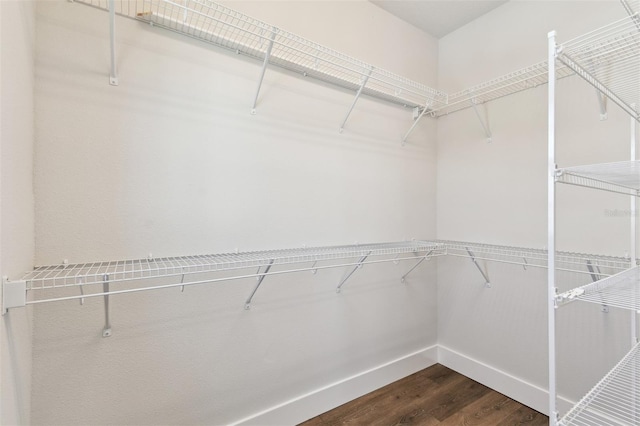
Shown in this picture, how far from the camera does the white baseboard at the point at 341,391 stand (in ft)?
4.88

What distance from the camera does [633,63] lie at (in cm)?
134

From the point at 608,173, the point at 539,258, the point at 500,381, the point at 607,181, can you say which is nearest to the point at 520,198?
the point at 539,258

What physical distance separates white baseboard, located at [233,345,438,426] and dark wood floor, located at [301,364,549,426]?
0.04 metres

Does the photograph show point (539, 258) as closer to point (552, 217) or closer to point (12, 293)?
point (552, 217)

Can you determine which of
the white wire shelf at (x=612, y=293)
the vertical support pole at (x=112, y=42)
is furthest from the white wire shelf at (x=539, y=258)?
the vertical support pole at (x=112, y=42)

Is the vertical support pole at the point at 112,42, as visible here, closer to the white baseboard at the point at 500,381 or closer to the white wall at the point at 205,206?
the white wall at the point at 205,206

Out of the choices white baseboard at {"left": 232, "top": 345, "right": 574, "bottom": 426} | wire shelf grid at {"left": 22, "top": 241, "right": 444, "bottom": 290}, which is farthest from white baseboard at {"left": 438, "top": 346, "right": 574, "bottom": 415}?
wire shelf grid at {"left": 22, "top": 241, "right": 444, "bottom": 290}

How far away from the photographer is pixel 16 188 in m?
0.79

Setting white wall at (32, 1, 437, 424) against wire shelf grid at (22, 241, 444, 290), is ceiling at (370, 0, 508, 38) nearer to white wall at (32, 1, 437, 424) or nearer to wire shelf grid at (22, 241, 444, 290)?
white wall at (32, 1, 437, 424)

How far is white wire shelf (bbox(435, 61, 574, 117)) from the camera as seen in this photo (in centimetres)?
157

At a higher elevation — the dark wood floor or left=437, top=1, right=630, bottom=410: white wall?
left=437, top=1, right=630, bottom=410: white wall

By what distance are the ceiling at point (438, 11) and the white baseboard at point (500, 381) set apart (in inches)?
94.1

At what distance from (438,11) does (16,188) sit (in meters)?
2.41

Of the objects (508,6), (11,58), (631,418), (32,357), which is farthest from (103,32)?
(631,418)
